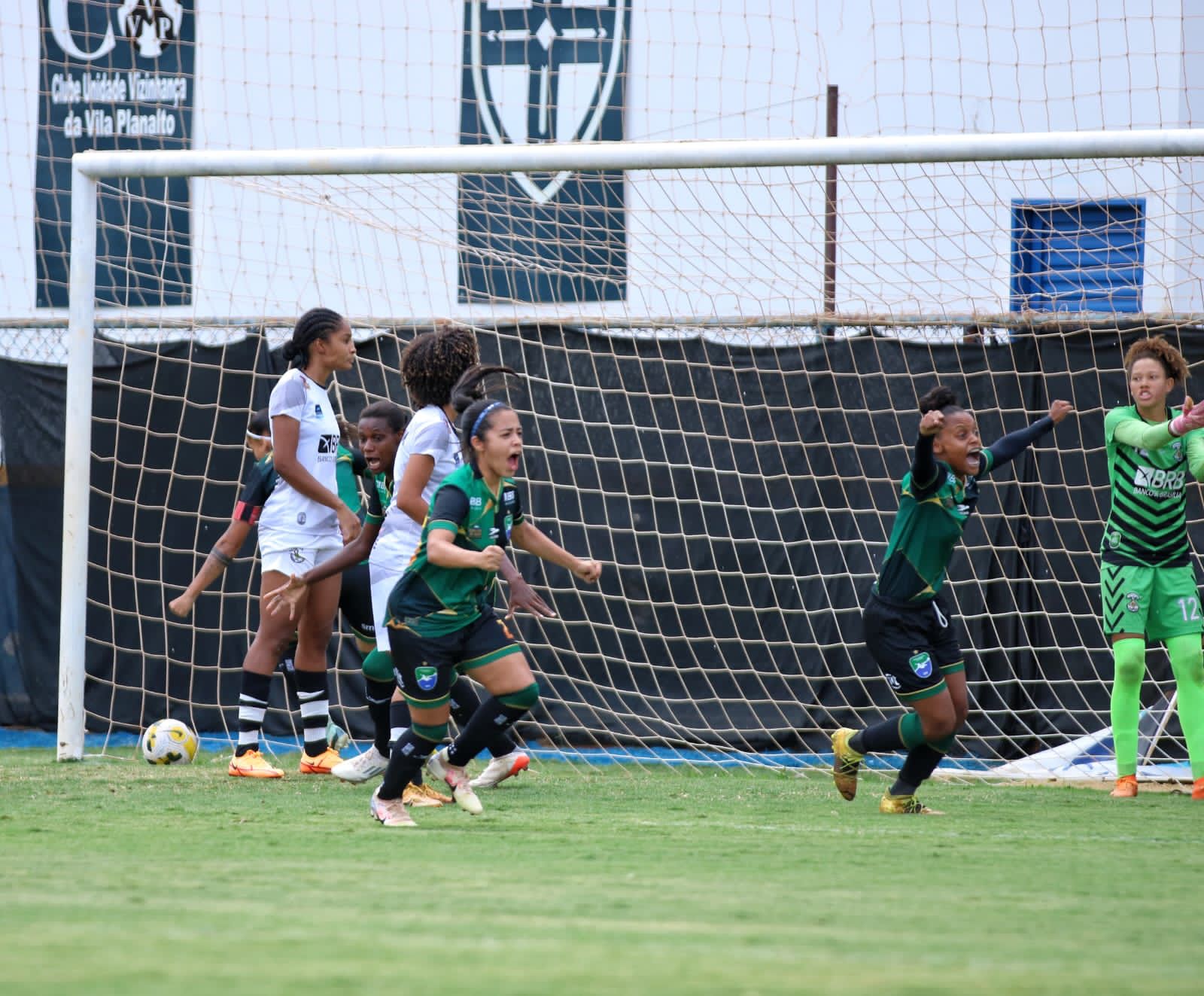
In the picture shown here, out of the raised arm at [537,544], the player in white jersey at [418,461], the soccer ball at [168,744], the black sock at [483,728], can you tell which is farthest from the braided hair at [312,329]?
the soccer ball at [168,744]

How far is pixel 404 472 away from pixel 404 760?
47.2 inches

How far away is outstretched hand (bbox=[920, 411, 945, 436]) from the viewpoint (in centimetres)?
516

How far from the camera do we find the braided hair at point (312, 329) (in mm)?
6496

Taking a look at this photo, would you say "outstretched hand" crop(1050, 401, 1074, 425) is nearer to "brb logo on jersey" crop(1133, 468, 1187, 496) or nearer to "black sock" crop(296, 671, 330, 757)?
"brb logo on jersey" crop(1133, 468, 1187, 496)

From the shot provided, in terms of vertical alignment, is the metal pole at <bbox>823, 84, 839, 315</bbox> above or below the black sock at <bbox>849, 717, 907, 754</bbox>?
above

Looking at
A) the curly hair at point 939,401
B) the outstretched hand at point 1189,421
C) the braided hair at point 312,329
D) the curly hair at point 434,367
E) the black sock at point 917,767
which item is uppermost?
the braided hair at point 312,329

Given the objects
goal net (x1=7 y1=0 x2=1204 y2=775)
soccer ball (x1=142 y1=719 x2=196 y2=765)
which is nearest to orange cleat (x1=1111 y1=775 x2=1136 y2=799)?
goal net (x1=7 y1=0 x2=1204 y2=775)

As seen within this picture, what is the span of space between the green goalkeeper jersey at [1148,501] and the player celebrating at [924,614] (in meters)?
1.04

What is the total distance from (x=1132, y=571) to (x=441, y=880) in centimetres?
389

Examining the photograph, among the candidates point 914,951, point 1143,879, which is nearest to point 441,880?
point 914,951

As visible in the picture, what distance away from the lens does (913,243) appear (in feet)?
31.6

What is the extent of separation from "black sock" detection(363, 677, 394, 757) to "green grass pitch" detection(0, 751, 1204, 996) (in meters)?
0.57

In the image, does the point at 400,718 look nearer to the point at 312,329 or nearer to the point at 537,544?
the point at 537,544

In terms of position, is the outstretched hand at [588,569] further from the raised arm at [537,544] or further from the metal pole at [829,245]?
the metal pole at [829,245]
